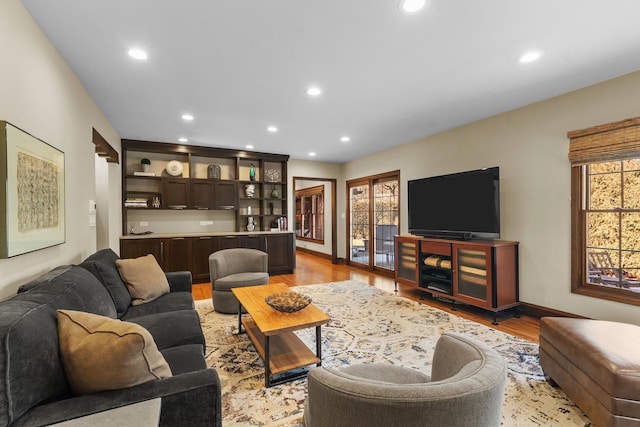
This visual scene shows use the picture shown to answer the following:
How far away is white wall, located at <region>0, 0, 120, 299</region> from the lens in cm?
165

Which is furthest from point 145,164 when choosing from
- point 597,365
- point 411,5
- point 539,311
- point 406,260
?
point 539,311

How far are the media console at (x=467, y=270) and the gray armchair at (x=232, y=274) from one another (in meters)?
2.26

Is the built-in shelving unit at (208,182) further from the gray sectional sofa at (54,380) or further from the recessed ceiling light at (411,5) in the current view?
the recessed ceiling light at (411,5)

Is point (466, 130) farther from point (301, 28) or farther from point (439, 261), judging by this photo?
point (301, 28)

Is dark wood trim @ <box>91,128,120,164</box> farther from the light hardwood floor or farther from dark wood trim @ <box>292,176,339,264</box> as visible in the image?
dark wood trim @ <box>292,176,339,264</box>

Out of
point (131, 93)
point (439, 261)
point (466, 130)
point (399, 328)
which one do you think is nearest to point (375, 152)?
point (466, 130)

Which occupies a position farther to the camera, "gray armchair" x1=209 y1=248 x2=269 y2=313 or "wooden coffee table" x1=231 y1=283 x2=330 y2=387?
"gray armchair" x1=209 y1=248 x2=269 y2=313

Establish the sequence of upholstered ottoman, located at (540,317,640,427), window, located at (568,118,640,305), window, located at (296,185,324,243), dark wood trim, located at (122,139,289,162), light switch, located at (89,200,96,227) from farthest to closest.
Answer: window, located at (296,185,324,243), dark wood trim, located at (122,139,289,162), light switch, located at (89,200,96,227), window, located at (568,118,640,305), upholstered ottoman, located at (540,317,640,427)

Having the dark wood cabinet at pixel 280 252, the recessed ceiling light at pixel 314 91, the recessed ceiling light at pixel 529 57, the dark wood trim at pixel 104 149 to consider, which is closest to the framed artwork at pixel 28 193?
the dark wood trim at pixel 104 149

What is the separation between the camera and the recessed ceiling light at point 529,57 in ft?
7.75

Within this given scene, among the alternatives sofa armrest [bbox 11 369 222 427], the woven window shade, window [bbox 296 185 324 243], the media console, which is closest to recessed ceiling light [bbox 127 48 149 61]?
sofa armrest [bbox 11 369 222 427]

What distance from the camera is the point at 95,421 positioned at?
960 mm

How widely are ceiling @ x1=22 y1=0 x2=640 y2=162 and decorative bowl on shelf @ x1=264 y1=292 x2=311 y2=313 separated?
79.1 inches

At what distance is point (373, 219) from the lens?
249 inches
